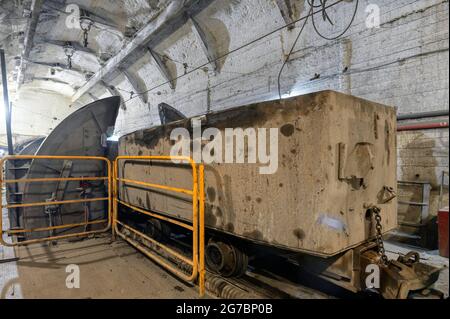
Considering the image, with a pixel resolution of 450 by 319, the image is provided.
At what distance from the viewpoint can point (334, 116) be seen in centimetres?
207

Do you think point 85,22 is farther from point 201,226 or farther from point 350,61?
point 201,226

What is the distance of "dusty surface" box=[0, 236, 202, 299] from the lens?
2.57m

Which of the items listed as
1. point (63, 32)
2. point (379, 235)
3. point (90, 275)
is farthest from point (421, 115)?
point (63, 32)

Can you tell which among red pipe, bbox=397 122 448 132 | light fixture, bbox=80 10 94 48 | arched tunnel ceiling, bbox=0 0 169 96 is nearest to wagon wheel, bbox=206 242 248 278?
red pipe, bbox=397 122 448 132

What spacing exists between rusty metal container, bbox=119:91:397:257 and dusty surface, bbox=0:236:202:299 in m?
0.85

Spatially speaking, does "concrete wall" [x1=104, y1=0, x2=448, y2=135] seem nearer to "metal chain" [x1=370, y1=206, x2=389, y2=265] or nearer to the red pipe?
the red pipe

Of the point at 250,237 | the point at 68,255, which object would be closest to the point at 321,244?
the point at 250,237

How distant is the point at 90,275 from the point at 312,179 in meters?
2.69

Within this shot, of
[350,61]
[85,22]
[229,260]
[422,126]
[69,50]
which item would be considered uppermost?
[85,22]

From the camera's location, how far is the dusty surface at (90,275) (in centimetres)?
257

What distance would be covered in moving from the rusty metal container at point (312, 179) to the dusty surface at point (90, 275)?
854mm

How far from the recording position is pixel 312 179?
2096 mm

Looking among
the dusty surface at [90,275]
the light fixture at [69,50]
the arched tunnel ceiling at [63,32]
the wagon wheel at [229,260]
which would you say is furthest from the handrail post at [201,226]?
the light fixture at [69,50]

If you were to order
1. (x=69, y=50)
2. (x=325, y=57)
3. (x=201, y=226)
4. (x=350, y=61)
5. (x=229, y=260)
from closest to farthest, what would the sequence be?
(x=201, y=226)
(x=229, y=260)
(x=350, y=61)
(x=325, y=57)
(x=69, y=50)
